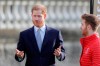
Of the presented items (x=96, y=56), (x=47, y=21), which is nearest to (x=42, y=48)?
(x=96, y=56)

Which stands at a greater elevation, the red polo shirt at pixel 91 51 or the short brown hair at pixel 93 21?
the short brown hair at pixel 93 21

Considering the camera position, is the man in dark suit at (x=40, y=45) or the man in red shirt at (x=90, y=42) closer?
the man in red shirt at (x=90, y=42)

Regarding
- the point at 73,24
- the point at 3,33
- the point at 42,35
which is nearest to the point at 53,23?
the point at 73,24

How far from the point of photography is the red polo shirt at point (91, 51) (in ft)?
10.4

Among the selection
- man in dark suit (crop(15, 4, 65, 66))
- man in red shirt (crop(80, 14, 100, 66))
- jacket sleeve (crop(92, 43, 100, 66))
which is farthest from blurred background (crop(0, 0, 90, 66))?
jacket sleeve (crop(92, 43, 100, 66))

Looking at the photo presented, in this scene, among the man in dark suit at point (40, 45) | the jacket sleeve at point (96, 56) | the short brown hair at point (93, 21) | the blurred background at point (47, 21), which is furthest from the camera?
the blurred background at point (47, 21)

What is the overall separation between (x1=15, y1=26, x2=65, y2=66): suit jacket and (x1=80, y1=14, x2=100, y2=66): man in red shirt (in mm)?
389

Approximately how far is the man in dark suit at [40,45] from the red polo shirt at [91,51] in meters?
0.36

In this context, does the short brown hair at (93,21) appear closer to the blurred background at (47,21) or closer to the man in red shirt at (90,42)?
the man in red shirt at (90,42)

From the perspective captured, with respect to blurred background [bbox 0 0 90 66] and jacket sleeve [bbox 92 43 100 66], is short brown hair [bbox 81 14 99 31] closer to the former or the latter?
jacket sleeve [bbox 92 43 100 66]

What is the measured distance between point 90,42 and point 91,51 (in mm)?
117

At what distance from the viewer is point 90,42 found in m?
3.30

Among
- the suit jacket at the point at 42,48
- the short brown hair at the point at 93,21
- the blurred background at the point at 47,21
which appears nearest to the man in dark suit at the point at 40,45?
the suit jacket at the point at 42,48

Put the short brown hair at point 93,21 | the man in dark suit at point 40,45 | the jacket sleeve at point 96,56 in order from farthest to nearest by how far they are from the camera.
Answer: the man in dark suit at point 40,45 → the short brown hair at point 93,21 → the jacket sleeve at point 96,56
